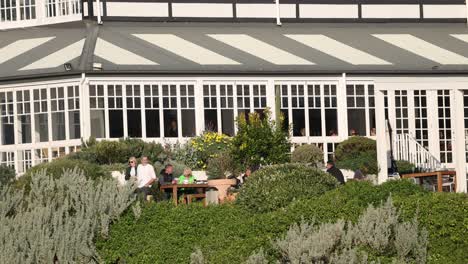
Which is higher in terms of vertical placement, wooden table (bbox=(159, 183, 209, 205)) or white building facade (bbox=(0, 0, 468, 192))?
white building facade (bbox=(0, 0, 468, 192))

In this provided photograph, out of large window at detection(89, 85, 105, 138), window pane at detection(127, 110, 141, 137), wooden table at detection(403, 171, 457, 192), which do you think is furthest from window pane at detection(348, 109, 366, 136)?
wooden table at detection(403, 171, 457, 192)

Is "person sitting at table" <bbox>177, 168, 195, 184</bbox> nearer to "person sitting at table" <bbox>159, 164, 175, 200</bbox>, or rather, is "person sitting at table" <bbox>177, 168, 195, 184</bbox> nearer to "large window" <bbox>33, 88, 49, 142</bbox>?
"person sitting at table" <bbox>159, 164, 175, 200</bbox>

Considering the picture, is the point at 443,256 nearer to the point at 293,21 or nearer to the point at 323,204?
the point at 323,204

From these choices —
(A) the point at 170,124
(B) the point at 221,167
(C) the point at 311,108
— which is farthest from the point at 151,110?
(C) the point at 311,108

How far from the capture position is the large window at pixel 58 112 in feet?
127

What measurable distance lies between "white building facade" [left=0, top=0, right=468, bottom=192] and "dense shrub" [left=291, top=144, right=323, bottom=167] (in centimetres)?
132

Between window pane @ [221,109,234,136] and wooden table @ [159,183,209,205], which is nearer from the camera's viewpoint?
wooden table @ [159,183,209,205]

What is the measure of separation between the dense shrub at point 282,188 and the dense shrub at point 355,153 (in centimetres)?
1132

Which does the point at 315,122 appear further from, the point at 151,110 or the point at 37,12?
the point at 37,12

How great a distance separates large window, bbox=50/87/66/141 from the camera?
127 ft

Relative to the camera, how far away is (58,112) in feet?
127

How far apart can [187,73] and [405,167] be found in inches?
338

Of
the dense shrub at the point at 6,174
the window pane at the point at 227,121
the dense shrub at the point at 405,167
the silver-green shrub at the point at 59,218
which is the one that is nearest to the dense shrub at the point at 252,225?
the silver-green shrub at the point at 59,218

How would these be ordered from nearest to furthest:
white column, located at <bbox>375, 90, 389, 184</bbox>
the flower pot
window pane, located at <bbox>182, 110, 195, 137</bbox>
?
the flower pot
white column, located at <bbox>375, 90, 389, 184</bbox>
window pane, located at <bbox>182, 110, 195, 137</bbox>
